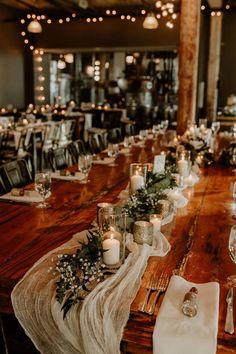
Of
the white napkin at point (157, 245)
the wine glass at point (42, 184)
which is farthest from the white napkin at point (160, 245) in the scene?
the wine glass at point (42, 184)

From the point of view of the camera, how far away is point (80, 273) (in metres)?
1.40

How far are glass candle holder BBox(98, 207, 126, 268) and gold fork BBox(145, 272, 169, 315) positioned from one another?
0.16 meters

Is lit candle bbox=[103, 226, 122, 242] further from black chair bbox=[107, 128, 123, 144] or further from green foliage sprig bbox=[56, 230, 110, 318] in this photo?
black chair bbox=[107, 128, 123, 144]

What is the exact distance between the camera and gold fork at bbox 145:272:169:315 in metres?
1.26

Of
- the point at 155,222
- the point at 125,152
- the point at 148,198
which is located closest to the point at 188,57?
the point at 125,152

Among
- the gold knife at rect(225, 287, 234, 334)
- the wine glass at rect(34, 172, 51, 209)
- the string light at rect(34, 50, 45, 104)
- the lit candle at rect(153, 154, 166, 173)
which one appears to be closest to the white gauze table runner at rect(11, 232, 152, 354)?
the gold knife at rect(225, 287, 234, 334)

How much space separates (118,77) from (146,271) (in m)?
14.9

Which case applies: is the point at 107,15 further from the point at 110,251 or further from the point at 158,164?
the point at 110,251

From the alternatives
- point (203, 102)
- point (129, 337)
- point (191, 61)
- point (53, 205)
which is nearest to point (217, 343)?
point (129, 337)

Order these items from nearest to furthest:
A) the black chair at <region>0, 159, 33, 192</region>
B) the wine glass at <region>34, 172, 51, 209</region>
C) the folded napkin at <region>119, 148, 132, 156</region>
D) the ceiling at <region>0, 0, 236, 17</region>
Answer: the wine glass at <region>34, 172, 51, 209</region>
the black chair at <region>0, 159, 33, 192</region>
the folded napkin at <region>119, 148, 132, 156</region>
the ceiling at <region>0, 0, 236, 17</region>

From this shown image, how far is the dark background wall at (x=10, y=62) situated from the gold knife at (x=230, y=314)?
11343 mm

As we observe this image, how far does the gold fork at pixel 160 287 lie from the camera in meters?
→ 1.26

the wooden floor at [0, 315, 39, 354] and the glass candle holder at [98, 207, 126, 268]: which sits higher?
the glass candle holder at [98, 207, 126, 268]

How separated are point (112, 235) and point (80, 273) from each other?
0.65 feet
